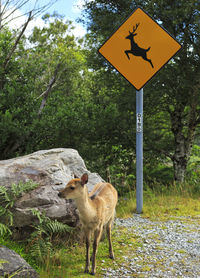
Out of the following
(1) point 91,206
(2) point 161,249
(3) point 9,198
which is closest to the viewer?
(1) point 91,206

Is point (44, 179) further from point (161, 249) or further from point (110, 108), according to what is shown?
point (110, 108)

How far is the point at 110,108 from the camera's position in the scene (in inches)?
360

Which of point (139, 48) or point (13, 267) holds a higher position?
point (139, 48)

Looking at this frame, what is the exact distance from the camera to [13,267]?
11.0 feet

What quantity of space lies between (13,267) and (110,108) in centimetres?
638

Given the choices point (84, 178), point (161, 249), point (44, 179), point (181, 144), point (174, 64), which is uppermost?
point (174, 64)

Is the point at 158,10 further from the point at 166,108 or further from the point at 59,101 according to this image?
the point at 59,101

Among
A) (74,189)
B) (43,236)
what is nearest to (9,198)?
(43,236)

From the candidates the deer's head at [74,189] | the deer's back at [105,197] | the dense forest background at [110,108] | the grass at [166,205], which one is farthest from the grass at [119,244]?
the dense forest background at [110,108]

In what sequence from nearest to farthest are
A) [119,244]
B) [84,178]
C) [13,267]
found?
[13,267]
[84,178]
[119,244]

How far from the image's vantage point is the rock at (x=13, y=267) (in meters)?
3.26

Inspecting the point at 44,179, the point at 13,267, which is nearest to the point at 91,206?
the point at 13,267

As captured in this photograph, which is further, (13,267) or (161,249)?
(161,249)

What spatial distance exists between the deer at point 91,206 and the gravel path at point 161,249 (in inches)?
16.6
